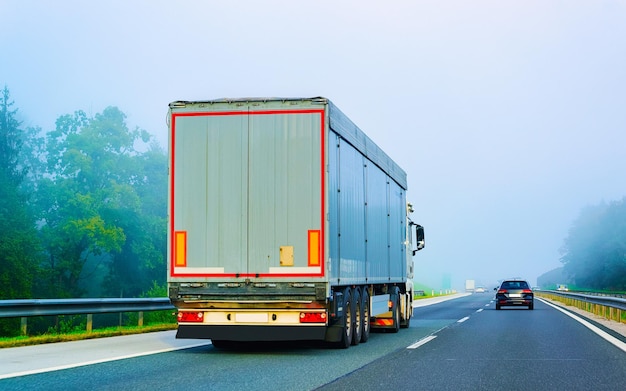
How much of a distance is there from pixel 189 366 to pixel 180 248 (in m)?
2.60

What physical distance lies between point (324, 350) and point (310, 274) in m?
1.95

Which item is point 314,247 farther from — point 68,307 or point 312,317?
point 68,307

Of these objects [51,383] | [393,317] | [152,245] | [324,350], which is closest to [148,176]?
[152,245]

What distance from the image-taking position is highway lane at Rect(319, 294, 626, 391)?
985 centimetres

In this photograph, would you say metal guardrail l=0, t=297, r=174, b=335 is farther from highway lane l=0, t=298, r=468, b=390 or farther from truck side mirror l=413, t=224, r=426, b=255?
truck side mirror l=413, t=224, r=426, b=255

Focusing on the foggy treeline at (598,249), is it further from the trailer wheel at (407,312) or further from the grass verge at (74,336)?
the grass verge at (74,336)

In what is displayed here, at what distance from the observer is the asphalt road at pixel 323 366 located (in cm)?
980

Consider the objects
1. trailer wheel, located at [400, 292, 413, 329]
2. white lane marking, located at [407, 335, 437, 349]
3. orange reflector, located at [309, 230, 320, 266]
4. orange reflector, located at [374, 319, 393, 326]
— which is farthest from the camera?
trailer wheel, located at [400, 292, 413, 329]

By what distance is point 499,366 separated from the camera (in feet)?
39.4

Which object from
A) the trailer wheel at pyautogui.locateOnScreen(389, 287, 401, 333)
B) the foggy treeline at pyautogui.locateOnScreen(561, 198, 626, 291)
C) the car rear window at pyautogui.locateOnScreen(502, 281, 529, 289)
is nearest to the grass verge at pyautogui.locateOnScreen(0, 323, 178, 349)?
the trailer wheel at pyautogui.locateOnScreen(389, 287, 401, 333)

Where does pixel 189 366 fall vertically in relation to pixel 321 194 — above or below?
below

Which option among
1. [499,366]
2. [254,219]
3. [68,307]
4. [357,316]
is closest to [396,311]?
[357,316]

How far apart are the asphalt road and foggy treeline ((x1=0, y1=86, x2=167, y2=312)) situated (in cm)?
3837

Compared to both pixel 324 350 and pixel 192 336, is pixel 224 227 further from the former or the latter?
pixel 324 350
